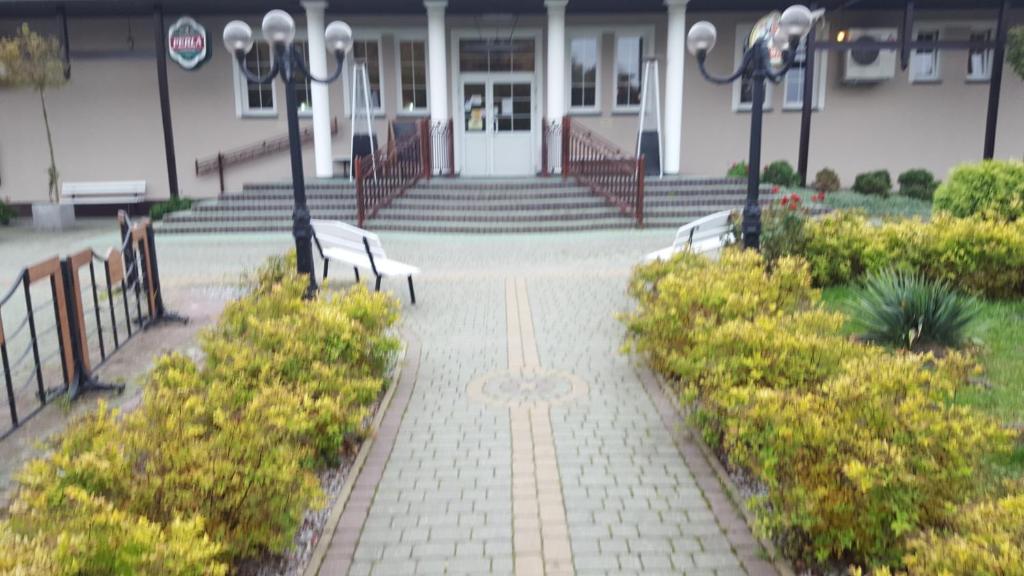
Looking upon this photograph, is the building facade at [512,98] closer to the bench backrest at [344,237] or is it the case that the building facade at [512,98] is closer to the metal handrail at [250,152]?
the metal handrail at [250,152]

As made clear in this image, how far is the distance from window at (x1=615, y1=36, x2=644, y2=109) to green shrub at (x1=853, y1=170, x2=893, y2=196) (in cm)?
535

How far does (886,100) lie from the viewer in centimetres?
1830

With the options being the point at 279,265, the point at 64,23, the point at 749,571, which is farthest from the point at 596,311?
the point at 64,23

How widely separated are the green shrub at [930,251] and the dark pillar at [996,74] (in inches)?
394

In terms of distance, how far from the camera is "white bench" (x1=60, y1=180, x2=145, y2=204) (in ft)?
58.7

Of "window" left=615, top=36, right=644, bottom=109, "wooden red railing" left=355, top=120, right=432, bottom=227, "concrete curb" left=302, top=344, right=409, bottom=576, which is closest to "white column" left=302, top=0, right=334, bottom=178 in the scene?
"wooden red railing" left=355, top=120, right=432, bottom=227

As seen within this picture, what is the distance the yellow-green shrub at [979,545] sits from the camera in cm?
236

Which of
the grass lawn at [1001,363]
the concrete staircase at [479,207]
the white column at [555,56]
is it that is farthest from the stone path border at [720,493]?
the white column at [555,56]

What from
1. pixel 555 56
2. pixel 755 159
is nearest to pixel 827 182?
pixel 555 56

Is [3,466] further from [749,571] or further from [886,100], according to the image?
[886,100]

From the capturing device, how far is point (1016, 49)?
623 inches

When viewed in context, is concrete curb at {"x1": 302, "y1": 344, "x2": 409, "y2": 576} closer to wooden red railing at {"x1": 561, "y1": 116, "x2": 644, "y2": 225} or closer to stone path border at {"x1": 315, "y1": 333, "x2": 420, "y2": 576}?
stone path border at {"x1": 315, "y1": 333, "x2": 420, "y2": 576}

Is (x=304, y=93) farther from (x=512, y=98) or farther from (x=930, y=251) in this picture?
(x=930, y=251)

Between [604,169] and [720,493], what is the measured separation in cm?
1092
